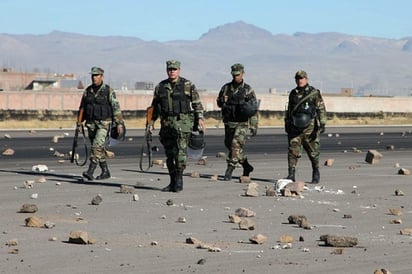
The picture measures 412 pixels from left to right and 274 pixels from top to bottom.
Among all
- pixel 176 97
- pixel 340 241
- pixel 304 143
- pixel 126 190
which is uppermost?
pixel 176 97

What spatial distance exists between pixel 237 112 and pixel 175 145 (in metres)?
2.22

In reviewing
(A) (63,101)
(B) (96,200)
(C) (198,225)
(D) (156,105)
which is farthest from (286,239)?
(A) (63,101)

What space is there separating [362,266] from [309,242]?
168cm

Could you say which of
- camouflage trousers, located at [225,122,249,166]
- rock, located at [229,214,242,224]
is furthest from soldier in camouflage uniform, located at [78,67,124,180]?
rock, located at [229,214,242,224]

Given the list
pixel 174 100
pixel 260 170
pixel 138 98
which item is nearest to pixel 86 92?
pixel 174 100

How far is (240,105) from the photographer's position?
19562 millimetres

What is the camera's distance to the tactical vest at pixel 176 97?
17500 millimetres

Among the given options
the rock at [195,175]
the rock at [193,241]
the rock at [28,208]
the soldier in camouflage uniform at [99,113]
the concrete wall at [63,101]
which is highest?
the soldier in camouflage uniform at [99,113]

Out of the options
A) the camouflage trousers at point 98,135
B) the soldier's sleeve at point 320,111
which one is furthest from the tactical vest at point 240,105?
the camouflage trousers at point 98,135

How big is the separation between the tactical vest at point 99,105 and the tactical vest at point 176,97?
1.92m

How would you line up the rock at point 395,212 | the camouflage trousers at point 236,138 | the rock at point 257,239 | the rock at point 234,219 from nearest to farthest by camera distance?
the rock at point 257,239 → the rock at point 234,219 → the rock at point 395,212 → the camouflage trousers at point 236,138

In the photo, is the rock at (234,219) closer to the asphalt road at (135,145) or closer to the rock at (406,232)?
the rock at (406,232)

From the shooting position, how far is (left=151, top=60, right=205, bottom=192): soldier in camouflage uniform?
17.5 meters

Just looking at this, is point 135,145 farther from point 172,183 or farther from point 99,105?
point 172,183
